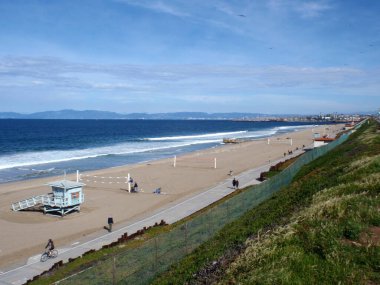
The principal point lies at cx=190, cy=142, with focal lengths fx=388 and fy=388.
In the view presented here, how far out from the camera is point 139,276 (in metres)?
11.2

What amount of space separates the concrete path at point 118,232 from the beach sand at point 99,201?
3.36ft

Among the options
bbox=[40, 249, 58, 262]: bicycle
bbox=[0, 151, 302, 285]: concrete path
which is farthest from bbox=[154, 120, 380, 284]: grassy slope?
bbox=[40, 249, 58, 262]: bicycle

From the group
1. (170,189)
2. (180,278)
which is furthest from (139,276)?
(170,189)

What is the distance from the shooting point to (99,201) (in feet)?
97.9

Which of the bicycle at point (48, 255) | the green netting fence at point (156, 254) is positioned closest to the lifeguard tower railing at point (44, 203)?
the bicycle at point (48, 255)

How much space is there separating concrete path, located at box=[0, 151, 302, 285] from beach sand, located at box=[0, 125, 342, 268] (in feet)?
3.36

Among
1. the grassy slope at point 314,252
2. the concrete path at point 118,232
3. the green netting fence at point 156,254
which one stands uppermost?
the grassy slope at point 314,252

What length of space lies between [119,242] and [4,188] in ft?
76.2

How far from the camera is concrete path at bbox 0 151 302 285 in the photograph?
15.5 metres

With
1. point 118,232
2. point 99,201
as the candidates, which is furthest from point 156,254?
point 99,201

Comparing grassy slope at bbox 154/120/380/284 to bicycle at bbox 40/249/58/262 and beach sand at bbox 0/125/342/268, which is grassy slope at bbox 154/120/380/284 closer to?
bicycle at bbox 40/249/58/262

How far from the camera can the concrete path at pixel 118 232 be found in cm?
1546

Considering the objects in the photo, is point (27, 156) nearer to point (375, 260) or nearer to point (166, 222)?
point (166, 222)

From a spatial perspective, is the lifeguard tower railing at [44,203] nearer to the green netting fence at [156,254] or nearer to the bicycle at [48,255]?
the bicycle at [48,255]
